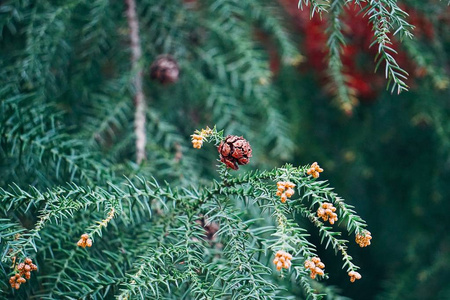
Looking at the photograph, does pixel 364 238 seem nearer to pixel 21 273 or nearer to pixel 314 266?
pixel 314 266

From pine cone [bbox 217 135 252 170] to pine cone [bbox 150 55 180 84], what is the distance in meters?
0.60

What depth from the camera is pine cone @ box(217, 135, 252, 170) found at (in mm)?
728

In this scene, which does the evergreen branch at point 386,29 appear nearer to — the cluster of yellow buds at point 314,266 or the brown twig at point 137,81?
the cluster of yellow buds at point 314,266

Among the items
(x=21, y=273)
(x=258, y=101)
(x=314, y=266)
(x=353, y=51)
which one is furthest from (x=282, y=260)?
(x=353, y=51)

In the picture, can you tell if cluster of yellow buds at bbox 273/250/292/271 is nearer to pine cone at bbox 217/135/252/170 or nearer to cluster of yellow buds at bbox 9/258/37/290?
pine cone at bbox 217/135/252/170

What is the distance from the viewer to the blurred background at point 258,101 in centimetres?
118

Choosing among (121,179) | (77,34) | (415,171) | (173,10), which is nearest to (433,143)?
(415,171)

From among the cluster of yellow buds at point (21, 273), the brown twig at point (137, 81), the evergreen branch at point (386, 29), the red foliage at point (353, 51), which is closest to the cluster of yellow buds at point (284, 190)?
the evergreen branch at point (386, 29)

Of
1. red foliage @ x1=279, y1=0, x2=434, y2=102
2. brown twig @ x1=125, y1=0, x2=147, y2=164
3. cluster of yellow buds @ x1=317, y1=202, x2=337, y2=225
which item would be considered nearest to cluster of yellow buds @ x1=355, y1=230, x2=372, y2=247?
cluster of yellow buds @ x1=317, y1=202, x2=337, y2=225

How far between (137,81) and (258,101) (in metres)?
0.42

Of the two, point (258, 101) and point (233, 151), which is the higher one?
point (233, 151)

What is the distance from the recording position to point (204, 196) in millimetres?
769

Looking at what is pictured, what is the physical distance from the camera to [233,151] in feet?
2.39

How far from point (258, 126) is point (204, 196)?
875mm
